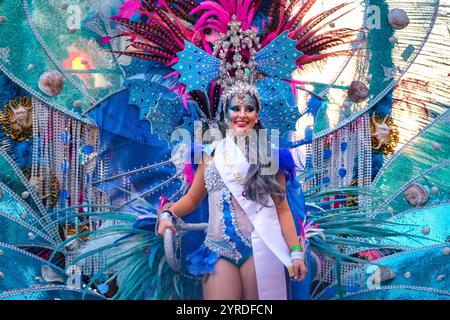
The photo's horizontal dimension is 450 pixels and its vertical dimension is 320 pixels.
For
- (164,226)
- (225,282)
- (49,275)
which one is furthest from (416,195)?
(49,275)

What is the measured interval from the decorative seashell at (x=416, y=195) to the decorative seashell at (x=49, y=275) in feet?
6.84

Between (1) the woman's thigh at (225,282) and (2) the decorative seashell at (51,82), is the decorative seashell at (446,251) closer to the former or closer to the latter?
(1) the woman's thigh at (225,282)

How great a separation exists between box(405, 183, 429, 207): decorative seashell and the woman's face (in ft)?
3.65

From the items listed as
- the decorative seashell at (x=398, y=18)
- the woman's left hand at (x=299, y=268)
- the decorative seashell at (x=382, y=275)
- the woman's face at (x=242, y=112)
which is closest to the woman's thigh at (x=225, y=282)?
the woman's left hand at (x=299, y=268)

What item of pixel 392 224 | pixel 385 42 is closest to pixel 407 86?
pixel 385 42

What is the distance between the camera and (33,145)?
520 centimetres

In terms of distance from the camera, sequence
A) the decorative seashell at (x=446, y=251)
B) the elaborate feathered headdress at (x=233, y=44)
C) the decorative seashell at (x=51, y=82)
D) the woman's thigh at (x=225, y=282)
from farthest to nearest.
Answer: the decorative seashell at (x=446, y=251) < the decorative seashell at (x=51, y=82) < the elaborate feathered headdress at (x=233, y=44) < the woman's thigh at (x=225, y=282)

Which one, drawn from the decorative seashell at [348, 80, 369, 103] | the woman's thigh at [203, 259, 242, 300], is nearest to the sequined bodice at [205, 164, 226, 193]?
the woman's thigh at [203, 259, 242, 300]

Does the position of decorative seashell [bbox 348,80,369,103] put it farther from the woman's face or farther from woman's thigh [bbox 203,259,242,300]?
woman's thigh [bbox 203,259,242,300]

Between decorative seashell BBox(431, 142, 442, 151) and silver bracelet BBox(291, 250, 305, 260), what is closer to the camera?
silver bracelet BBox(291, 250, 305, 260)

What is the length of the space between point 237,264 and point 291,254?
0.29m

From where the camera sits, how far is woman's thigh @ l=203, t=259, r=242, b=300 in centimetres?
466

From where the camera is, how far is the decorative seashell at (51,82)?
5152 millimetres
